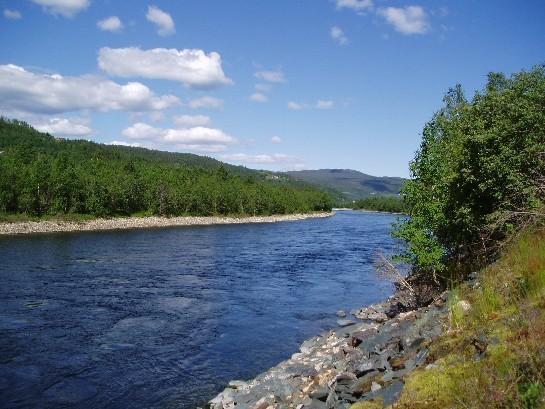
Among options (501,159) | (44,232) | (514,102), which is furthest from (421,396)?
(44,232)

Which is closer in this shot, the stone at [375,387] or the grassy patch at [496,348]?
the grassy patch at [496,348]

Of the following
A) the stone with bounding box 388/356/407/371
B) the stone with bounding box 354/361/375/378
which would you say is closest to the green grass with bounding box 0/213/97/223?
the stone with bounding box 354/361/375/378

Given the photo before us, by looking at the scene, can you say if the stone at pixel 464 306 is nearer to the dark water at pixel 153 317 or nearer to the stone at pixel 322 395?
the stone at pixel 322 395

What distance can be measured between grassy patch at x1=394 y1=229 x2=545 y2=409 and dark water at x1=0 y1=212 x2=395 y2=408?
1174cm

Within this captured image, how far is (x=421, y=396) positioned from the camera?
7941 millimetres

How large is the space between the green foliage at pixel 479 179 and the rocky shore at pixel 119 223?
275ft

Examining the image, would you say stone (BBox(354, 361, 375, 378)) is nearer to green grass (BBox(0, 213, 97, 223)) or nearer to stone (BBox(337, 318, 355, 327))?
stone (BBox(337, 318, 355, 327))

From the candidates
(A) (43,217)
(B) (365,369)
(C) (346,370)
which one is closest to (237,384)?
(C) (346,370)

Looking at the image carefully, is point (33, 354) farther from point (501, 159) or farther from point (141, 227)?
point (141, 227)

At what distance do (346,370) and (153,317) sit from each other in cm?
1963

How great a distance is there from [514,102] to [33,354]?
25939mm

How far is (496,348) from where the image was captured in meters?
8.15

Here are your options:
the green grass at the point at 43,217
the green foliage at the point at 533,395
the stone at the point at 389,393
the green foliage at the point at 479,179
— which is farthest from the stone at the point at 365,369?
the green grass at the point at 43,217

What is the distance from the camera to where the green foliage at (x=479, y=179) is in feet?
59.5
